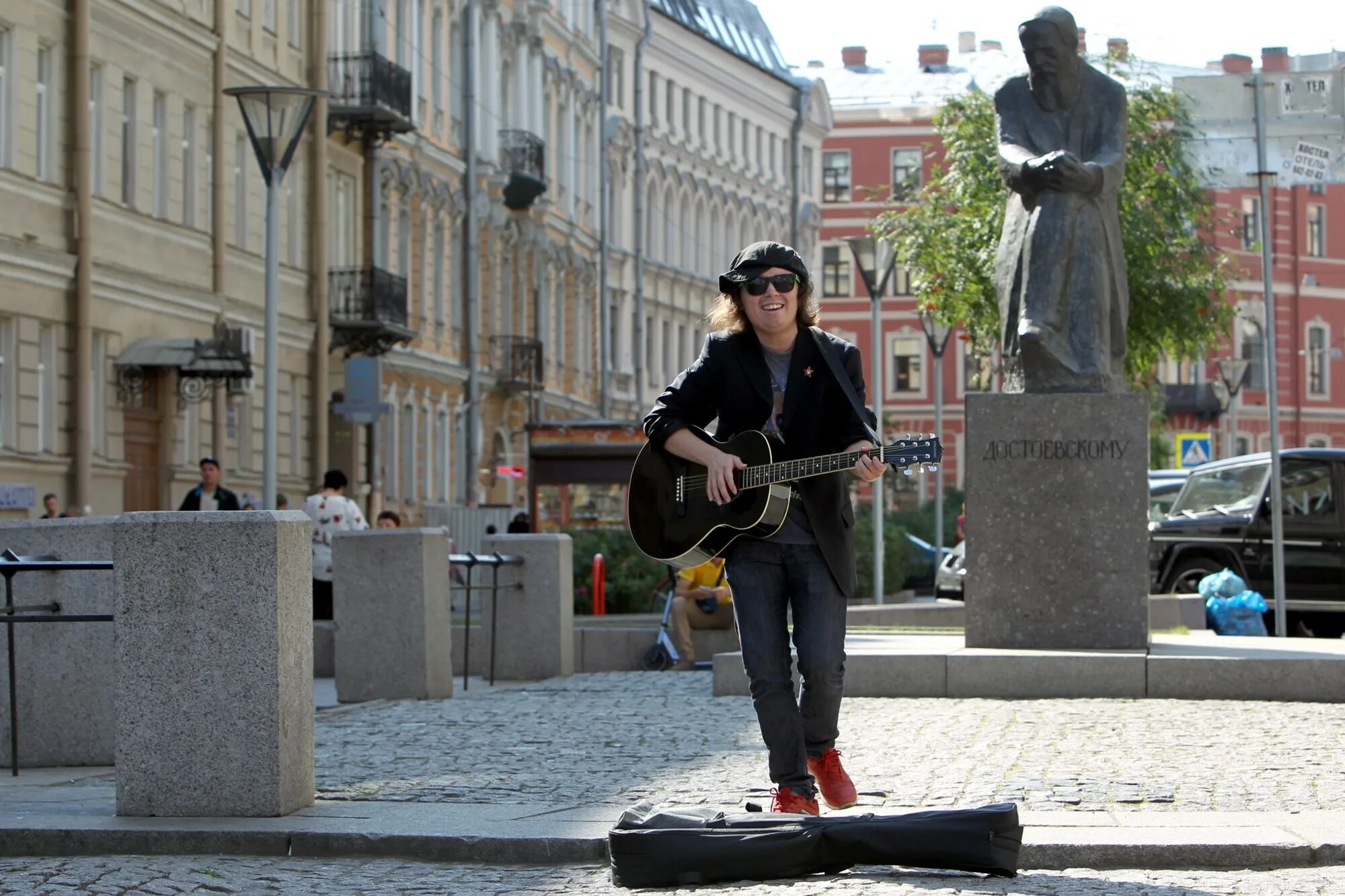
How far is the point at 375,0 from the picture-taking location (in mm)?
44688

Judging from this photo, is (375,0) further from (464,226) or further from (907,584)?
(907,584)

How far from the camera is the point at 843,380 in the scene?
8422 mm

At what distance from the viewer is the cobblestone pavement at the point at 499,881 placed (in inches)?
303

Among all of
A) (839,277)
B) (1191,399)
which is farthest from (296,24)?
(839,277)

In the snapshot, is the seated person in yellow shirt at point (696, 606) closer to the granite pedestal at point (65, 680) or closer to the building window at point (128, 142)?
the granite pedestal at point (65, 680)

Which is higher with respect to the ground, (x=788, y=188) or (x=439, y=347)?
(x=788, y=188)

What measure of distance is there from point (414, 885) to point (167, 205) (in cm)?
2799

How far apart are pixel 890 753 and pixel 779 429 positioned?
3.59 meters

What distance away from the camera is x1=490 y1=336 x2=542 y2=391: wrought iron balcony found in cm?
5384

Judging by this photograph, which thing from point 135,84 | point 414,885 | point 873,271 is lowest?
point 414,885

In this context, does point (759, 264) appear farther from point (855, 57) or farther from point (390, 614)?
point (855, 57)

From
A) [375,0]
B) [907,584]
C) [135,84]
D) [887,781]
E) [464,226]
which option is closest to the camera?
[887,781]

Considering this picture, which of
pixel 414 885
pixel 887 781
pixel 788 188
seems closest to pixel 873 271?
pixel 887 781

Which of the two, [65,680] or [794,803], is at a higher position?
[65,680]
